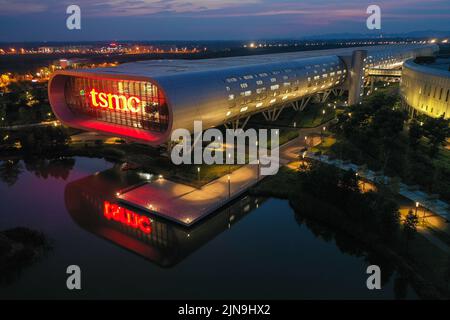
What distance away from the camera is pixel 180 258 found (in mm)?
28938

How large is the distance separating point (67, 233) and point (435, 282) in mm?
29585

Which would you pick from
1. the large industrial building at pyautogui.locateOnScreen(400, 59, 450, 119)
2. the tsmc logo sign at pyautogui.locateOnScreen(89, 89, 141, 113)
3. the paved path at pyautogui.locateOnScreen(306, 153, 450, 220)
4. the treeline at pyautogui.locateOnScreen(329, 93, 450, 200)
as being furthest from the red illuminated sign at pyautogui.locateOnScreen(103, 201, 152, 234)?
the large industrial building at pyautogui.locateOnScreen(400, 59, 450, 119)

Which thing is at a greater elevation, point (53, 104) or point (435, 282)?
point (53, 104)

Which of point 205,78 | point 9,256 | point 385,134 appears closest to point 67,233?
point 9,256

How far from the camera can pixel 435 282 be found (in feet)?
80.3

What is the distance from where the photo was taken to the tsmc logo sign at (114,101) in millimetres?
45531

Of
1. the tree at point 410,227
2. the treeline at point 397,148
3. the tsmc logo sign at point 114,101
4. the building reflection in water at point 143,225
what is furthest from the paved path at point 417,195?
the tsmc logo sign at point 114,101

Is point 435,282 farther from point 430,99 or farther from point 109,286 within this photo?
point 430,99

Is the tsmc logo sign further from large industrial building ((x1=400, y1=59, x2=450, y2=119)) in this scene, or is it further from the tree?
large industrial building ((x1=400, y1=59, x2=450, y2=119))

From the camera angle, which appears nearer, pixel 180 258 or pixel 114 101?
pixel 180 258

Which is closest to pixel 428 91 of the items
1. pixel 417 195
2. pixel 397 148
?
pixel 397 148

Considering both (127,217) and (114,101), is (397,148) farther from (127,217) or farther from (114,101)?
(114,101)

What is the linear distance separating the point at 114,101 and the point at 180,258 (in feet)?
87.9

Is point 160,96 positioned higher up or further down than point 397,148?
higher up
